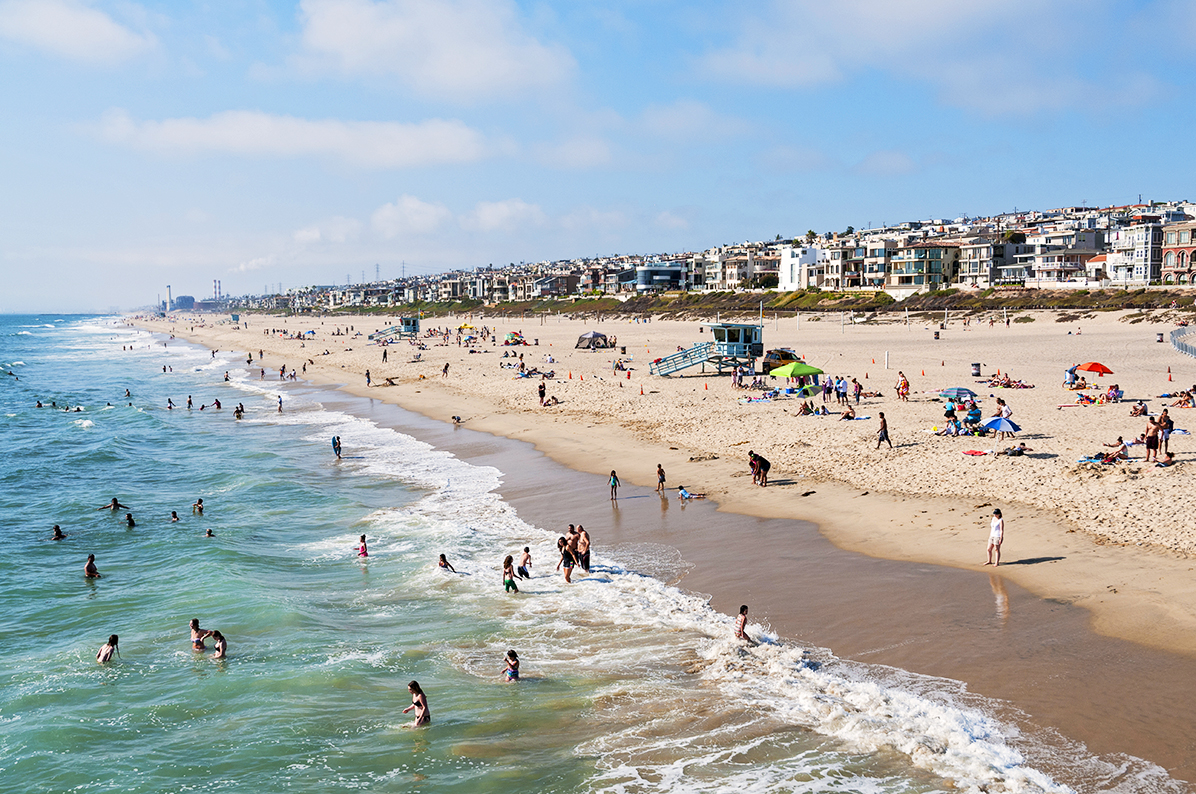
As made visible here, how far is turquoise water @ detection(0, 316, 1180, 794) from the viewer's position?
9555 mm

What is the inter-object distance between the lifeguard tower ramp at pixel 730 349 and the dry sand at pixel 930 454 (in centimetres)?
114

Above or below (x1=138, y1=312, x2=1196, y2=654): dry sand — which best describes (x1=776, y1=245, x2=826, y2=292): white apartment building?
above

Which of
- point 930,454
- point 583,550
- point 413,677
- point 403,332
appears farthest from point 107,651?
point 403,332

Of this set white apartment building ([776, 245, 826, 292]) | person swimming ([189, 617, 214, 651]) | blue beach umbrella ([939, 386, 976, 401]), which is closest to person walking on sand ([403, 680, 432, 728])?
person swimming ([189, 617, 214, 651])

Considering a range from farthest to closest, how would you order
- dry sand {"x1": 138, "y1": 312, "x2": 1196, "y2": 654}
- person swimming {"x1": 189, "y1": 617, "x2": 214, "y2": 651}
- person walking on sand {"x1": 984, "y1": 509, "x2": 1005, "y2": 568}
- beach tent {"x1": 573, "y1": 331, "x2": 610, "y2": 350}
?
beach tent {"x1": 573, "y1": 331, "x2": 610, "y2": 350} → person walking on sand {"x1": 984, "y1": 509, "x2": 1005, "y2": 568} → dry sand {"x1": 138, "y1": 312, "x2": 1196, "y2": 654} → person swimming {"x1": 189, "y1": 617, "x2": 214, "y2": 651}

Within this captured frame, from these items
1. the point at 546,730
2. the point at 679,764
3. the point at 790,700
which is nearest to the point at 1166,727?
the point at 790,700

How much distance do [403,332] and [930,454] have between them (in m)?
75.0

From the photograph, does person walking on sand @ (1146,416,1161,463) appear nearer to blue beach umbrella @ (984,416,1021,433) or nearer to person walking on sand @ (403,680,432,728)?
blue beach umbrella @ (984,416,1021,433)

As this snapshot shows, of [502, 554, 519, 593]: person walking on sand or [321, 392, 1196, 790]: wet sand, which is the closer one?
[321, 392, 1196, 790]: wet sand

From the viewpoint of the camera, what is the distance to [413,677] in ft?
40.2

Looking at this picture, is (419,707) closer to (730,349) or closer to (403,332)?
(730,349)

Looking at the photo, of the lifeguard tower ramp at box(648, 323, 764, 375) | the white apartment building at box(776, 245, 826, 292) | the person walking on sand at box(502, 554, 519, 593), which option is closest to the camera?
the person walking on sand at box(502, 554, 519, 593)

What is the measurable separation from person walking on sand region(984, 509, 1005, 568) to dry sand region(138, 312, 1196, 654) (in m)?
0.24

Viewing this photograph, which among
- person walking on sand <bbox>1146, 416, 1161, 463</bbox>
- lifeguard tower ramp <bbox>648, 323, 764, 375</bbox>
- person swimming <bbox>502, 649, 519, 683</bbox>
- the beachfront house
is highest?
the beachfront house
